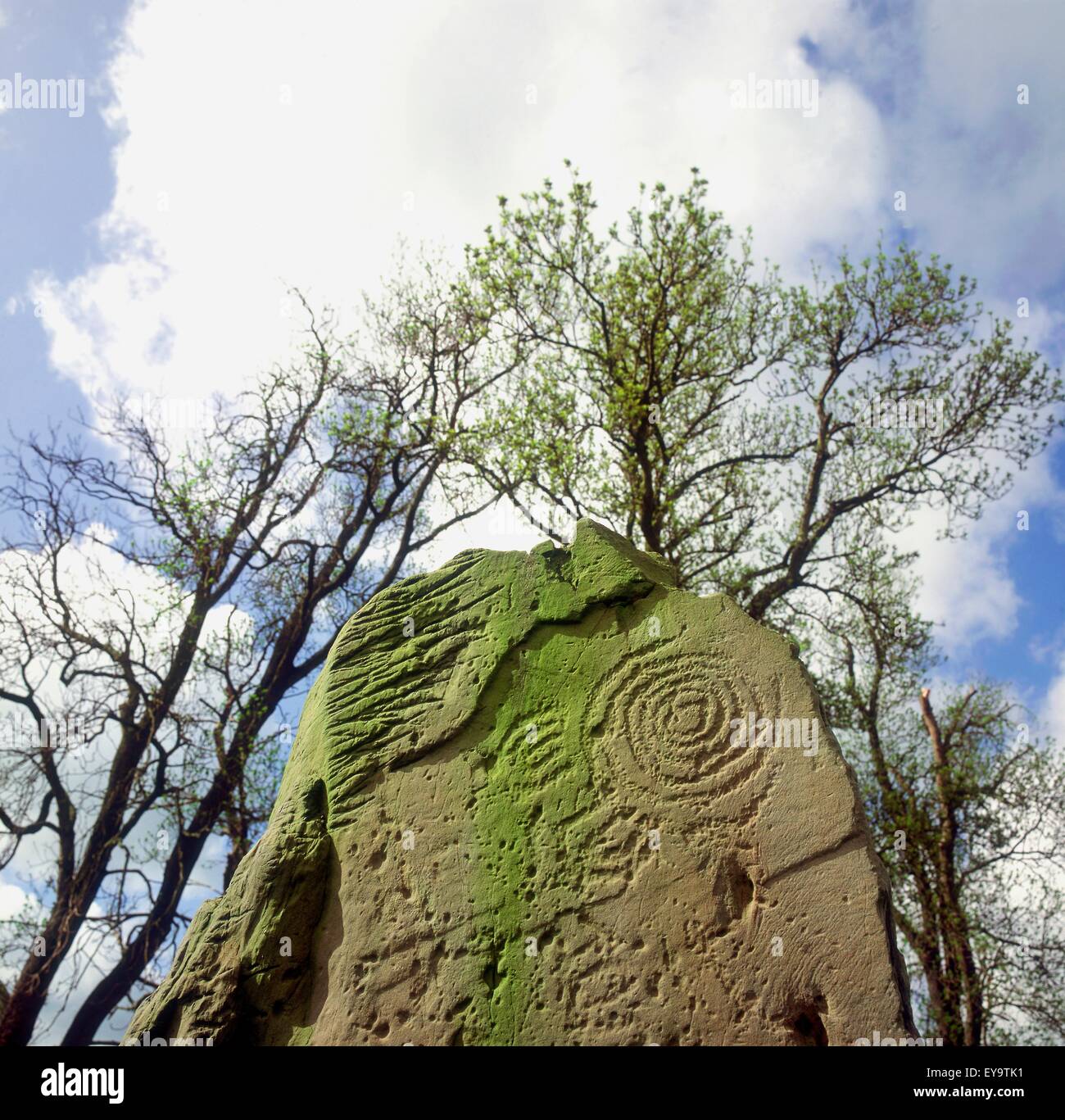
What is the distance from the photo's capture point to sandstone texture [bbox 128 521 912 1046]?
3834 mm

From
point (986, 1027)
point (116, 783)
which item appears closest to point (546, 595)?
point (116, 783)

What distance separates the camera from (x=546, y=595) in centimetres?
470

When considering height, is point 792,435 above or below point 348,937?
above

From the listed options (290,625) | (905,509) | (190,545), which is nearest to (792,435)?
(905,509)

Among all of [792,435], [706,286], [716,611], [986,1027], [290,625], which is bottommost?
[986,1027]

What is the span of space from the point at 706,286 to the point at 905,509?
4101mm

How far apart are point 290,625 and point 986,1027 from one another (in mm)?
10481

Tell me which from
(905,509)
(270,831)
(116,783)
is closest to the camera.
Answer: (270,831)

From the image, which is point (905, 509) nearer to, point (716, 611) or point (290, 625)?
point (290, 625)

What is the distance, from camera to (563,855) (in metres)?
4.13

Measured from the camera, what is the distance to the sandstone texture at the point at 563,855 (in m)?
3.83
